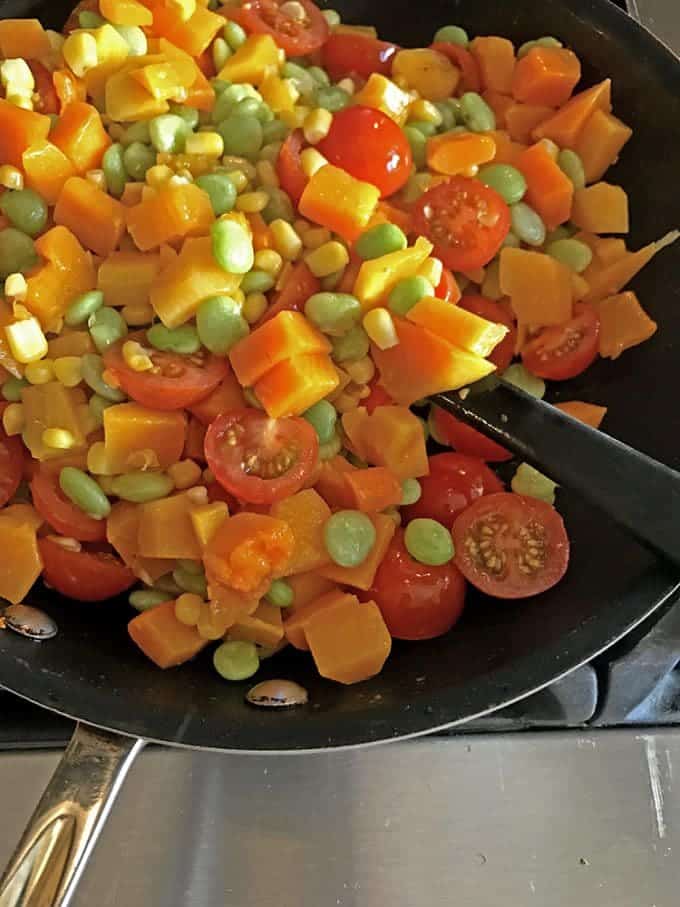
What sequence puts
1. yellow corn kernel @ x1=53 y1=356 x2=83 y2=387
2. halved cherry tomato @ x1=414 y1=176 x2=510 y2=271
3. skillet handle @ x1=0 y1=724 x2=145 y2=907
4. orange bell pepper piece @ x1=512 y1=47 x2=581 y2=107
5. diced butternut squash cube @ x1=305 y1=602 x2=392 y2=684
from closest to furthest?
skillet handle @ x1=0 y1=724 x2=145 y2=907
diced butternut squash cube @ x1=305 y1=602 x2=392 y2=684
yellow corn kernel @ x1=53 y1=356 x2=83 y2=387
halved cherry tomato @ x1=414 y1=176 x2=510 y2=271
orange bell pepper piece @ x1=512 y1=47 x2=581 y2=107

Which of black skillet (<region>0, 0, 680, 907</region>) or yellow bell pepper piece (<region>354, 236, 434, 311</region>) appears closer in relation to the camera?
black skillet (<region>0, 0, 680, 907</region>)

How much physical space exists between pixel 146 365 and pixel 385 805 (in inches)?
23.5

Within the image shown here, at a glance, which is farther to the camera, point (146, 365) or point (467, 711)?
point (146, 365)

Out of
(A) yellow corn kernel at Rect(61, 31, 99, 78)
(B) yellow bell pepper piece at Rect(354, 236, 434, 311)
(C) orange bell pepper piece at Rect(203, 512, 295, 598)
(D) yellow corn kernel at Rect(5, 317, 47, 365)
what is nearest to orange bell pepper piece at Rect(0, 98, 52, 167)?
(A) yellow corn kernel at Rect(61, 31, 99, 78)

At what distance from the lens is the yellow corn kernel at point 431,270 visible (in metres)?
1.19

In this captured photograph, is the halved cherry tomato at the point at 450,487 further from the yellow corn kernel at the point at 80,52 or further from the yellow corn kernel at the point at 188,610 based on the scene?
the yellow corn kernel at the point at 80,52

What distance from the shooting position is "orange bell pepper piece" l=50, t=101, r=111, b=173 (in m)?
1.24

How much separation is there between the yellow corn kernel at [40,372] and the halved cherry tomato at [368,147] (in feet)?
1.52

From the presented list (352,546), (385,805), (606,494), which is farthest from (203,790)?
(606,494)

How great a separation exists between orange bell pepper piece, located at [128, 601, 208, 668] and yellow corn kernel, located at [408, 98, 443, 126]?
79 centimetres

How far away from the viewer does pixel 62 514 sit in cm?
112

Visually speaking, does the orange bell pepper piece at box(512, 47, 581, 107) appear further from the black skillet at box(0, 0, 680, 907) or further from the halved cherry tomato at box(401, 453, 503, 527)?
the halved cherry tomato at box(401, 453, 503, 527)

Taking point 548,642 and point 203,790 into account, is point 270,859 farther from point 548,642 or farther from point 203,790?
point 548,642

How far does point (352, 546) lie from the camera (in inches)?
43.1
